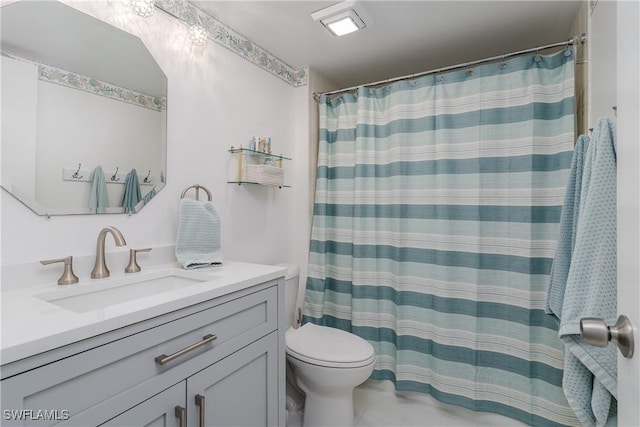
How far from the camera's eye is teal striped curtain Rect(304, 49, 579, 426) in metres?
1.59

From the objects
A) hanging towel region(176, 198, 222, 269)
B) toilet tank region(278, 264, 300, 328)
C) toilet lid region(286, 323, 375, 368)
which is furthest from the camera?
toilet tank region(278, 264, 300, 328)

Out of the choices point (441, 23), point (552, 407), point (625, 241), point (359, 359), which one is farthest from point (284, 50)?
point (552, 407)

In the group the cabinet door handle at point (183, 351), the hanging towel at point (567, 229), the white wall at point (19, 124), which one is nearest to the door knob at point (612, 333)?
the hanging towel at point (567, 229)

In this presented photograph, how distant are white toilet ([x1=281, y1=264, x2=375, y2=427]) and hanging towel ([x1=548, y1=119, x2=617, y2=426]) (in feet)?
2.83

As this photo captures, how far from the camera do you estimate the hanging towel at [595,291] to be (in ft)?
2.54

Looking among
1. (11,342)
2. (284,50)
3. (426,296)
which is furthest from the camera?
(284,50)

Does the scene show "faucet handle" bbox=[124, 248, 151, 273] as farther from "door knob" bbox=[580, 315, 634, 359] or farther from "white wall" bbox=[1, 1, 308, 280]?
"door knob" bbox=[580, 315, 634, 359]

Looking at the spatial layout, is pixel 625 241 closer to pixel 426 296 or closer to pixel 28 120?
pixel 426 296

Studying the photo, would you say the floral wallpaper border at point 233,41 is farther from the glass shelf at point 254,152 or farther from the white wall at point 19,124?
the white wall at point 19,124

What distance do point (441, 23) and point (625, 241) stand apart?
163 centimetres

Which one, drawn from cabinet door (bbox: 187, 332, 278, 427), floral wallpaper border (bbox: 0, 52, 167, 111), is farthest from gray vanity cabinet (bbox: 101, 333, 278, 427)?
floral wallpaper border (bbox: 0, 52, 167, 111)

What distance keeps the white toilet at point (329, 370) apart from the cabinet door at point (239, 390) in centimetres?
28

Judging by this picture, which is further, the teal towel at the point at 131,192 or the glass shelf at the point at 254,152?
the glass shelf at the point at 254,152

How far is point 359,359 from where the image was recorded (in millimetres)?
1514
